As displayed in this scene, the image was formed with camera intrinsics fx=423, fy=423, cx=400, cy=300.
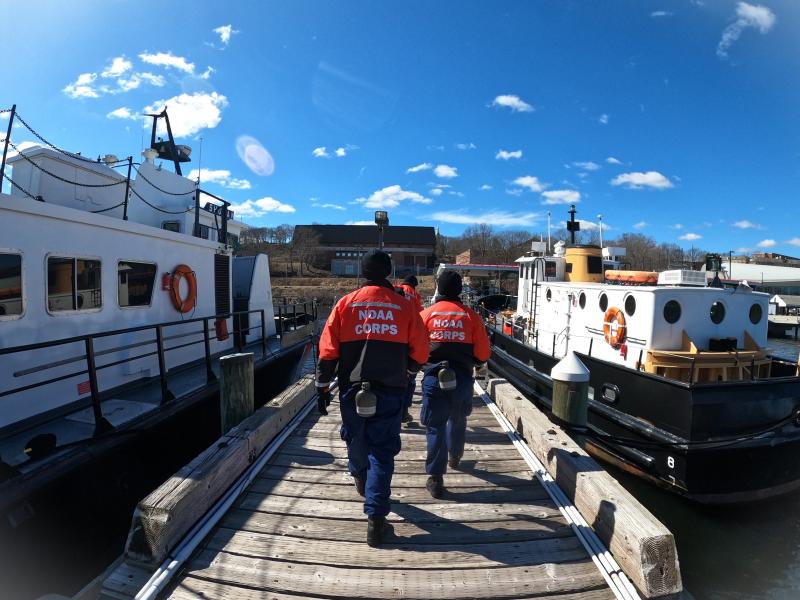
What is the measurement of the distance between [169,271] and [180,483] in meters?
5.12

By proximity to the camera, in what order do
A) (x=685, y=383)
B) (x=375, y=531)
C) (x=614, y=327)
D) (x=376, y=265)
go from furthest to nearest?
(x=614, y=327), (x=685, y=383), (x=376, y=265), (x=375, y=531)

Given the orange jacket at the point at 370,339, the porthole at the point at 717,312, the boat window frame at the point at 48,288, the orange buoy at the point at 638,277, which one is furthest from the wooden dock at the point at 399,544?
the orange buoy at the point at 638,277

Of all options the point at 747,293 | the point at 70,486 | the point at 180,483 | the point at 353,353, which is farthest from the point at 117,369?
the point at 747,293

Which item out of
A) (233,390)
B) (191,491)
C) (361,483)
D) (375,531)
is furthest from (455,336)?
(233,390)

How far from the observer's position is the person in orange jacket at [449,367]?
356 centimetres

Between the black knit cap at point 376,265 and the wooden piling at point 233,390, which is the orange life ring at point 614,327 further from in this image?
the wooden piling at point 233,390

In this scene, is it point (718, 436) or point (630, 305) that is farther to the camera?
point (630, 305)

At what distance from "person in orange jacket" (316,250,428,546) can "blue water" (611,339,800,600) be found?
4144mm

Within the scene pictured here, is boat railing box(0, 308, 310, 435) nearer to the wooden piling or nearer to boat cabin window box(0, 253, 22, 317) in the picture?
boat cabin window box(0, 253, 22, 317)

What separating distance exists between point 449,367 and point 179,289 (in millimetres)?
5655

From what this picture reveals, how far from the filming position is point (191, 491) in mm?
2984

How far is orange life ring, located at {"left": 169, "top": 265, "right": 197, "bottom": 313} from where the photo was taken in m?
7.21

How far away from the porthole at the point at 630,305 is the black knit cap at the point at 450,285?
429 cm

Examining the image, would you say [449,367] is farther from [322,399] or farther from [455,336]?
[322,399]
